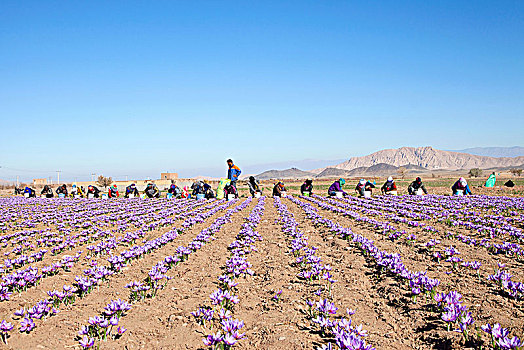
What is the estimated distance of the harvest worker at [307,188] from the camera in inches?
1230

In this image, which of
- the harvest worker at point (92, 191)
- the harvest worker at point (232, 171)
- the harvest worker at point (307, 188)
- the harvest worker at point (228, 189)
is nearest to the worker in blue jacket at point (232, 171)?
the harvest worker at point (232, 171)

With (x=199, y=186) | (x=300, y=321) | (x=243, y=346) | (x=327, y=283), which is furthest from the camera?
(x=199, y=186)

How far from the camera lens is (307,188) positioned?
1323 inches

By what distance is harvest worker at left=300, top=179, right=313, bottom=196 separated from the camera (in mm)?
31234

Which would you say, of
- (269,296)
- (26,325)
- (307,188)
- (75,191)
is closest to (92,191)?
(75,191)

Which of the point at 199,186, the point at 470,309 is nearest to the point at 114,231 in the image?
the point at 470,309

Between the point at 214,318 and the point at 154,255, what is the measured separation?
450cm

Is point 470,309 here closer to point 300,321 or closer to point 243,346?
point 300,321

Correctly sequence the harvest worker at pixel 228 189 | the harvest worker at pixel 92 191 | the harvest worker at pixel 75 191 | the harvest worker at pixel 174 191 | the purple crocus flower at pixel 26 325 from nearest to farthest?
1. the purple crocus flower at pixel 26 325
2. the harvest worker at pixel 228 189
3. the harvest worker at pixel 174 191
4. the harvest worker at pixel 92 191
5. the harvest worker at pixel 75 191

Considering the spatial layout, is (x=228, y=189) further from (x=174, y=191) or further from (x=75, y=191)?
(x=75, y=191)

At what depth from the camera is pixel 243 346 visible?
419 centimetres

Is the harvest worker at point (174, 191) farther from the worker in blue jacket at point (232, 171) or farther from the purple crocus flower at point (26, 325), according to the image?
the purple crocus flower at point (26, 325)

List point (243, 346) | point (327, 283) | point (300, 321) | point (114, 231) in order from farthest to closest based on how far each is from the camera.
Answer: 1. point (114, 231)
2. point (327, 283)
3. point (300, 321)
4. point (243, 346)

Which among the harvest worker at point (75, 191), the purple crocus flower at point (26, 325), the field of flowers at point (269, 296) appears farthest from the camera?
the harvest worker at point (75, 191)
